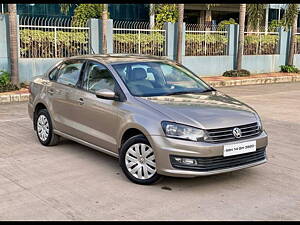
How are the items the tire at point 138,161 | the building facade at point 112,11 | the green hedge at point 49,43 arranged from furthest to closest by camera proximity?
1. the building facade at point 112,11
2. the green hedge at point 49,43
3. the tire at point 138,161

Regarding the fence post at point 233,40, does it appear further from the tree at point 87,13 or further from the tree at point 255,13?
the tree at point 87,13

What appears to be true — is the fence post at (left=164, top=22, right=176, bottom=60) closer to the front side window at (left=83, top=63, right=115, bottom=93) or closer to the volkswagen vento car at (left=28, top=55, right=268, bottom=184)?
the volkswagen vento car at (left=28, top=55, right=268, bottom=184)

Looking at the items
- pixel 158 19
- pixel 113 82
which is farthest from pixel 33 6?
pixel 113 82

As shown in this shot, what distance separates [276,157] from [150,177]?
2321 mm

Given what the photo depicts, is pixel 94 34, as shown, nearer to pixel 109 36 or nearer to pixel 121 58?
pixel 109 36

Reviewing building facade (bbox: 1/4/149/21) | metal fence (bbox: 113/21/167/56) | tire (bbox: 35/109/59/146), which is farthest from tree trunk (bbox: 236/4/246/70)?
tire (bbox: 35/109/59/146)

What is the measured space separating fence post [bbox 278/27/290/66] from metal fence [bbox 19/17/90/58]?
1000 cm

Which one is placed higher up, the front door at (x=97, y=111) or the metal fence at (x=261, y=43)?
the metal fence at (x=261, y=43)

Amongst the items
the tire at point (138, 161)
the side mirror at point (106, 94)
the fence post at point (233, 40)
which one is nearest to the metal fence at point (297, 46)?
the fence post at point (233, 40)

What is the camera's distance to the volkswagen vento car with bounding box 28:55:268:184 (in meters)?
4.80

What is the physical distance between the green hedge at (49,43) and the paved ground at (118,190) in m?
6.55

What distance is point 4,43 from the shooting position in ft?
40.9

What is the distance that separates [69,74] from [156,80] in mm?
1480

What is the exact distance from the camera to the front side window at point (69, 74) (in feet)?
20.9
